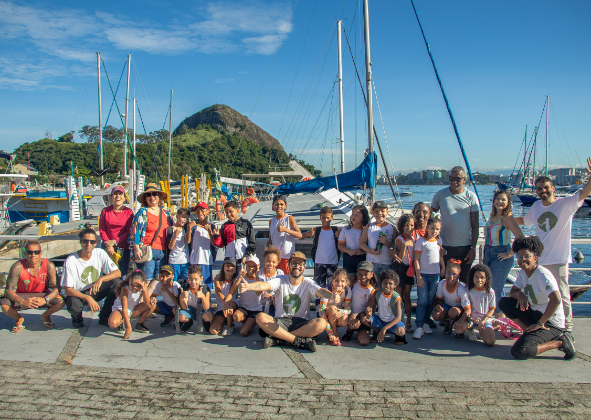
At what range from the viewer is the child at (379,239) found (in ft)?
15.5

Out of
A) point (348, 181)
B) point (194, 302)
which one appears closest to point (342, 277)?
point (194, 302)

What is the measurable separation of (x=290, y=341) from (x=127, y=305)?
1.91 meters

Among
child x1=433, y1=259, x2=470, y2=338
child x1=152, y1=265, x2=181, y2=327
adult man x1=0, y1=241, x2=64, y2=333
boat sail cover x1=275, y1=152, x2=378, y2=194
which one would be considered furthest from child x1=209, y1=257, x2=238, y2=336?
boat sail cover x1=275, y1=152, x2=378, y2=194

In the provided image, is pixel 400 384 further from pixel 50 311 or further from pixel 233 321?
pixel 50 311

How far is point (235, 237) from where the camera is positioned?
5.10 meters

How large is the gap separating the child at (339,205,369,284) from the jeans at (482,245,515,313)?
4.81 feet

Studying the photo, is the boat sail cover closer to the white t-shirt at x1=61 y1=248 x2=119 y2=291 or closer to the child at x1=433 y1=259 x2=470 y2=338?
the child at x1=433 y1=259 x2=470 y2=338

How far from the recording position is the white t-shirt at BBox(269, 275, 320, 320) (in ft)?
14.5

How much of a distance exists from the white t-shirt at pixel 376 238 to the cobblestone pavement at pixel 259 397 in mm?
1648

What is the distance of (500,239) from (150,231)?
421 centimetres

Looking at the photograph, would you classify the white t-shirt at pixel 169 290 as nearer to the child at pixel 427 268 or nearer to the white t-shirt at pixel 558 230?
the child at pixel 427 268

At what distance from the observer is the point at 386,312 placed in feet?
14.2

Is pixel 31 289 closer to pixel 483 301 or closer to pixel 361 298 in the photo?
pixel 361 298

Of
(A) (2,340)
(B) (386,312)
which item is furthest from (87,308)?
(B) (386,312)
